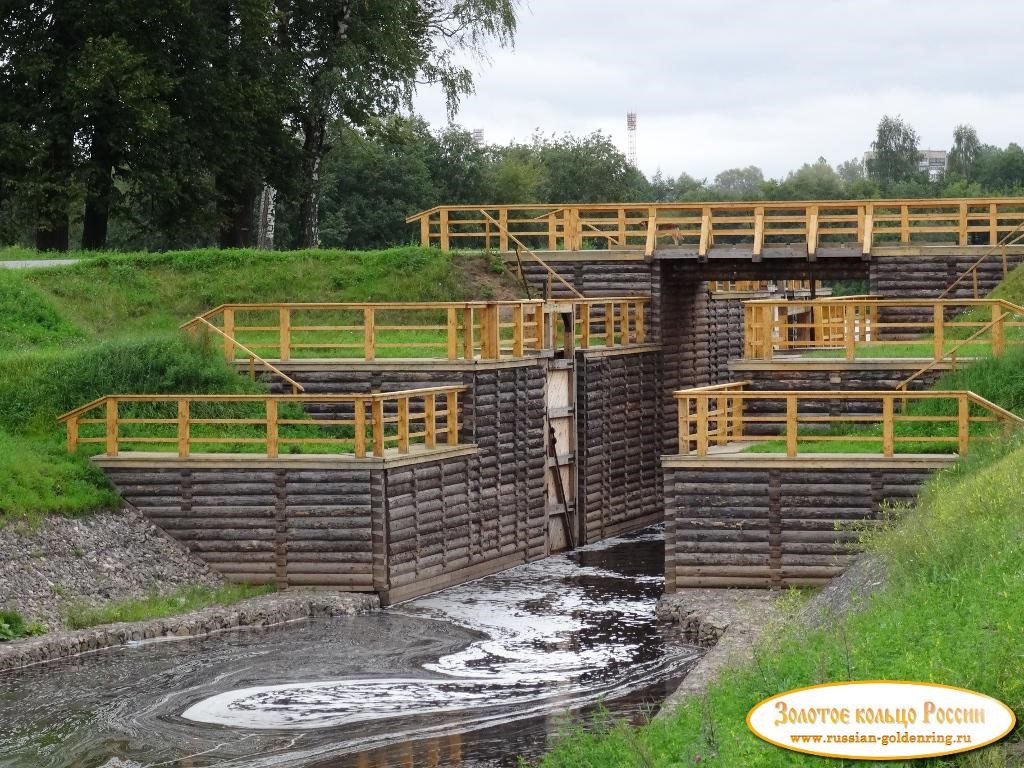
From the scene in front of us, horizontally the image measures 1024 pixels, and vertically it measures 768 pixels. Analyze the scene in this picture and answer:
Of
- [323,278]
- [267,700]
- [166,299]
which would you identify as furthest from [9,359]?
[267,700]

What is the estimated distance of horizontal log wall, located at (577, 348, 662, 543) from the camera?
31.8 m

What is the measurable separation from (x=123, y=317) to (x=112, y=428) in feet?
25.2

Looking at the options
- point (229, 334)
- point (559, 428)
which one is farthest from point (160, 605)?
point (559, 428)

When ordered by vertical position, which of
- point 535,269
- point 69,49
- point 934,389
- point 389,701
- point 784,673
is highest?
point 69,49

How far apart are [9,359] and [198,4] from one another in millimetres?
14631

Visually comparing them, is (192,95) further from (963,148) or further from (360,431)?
(963,148)

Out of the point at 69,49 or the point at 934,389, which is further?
the point at 69,49

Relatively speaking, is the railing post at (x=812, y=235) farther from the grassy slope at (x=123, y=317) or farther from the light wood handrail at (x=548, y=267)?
the grassy slope at (x=123, y=317)

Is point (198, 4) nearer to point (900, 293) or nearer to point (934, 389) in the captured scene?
point (900, 293)

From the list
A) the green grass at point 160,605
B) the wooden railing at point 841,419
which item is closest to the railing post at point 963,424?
the wooden railing at point 841,419

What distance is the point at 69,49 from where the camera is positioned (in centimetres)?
3972

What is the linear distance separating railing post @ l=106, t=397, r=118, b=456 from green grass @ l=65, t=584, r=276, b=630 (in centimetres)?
264

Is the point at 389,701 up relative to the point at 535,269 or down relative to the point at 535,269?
down

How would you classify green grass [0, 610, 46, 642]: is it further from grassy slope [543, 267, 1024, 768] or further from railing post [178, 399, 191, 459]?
grassy slope [543, 267, 1024, 768]
